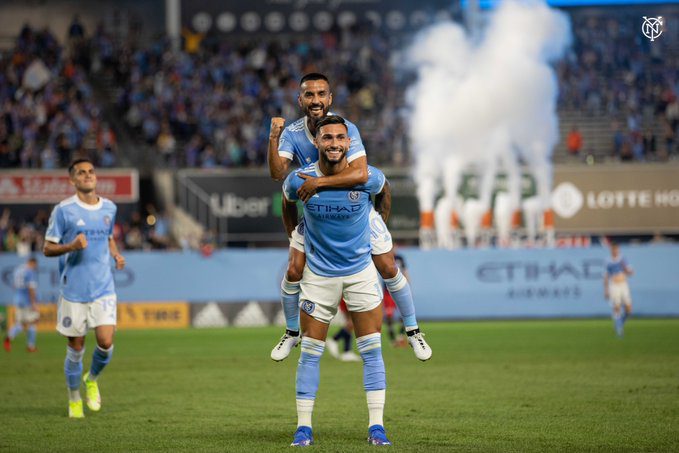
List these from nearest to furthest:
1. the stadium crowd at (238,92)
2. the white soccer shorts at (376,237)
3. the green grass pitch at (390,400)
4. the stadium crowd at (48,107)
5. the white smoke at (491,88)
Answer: the white soccer shorts at (376,237) < the green grass pitch at (390,400) < the stadium crowd at (48,107) < the stadium crowd at (238,92) < the white smoke at (491,88)

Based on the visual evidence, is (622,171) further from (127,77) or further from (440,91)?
(127,77)

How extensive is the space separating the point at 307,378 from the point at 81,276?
13.1ft

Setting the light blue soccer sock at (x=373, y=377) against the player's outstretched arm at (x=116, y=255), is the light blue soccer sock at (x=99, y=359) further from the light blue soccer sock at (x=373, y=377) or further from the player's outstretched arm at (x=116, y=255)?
the light blue soccer sock at (x=373, y=377)

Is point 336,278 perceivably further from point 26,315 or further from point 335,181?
point 26,315

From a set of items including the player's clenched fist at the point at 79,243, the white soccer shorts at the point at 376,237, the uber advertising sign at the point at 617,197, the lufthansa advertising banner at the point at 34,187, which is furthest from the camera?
the uber advertising sign at the point at 617,197

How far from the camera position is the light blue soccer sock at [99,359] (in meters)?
12.9

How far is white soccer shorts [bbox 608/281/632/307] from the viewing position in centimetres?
2670

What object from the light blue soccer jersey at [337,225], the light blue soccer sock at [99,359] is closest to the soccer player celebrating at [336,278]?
the light blue soccer jersey at [337,225]

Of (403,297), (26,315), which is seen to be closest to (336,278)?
(403,297)

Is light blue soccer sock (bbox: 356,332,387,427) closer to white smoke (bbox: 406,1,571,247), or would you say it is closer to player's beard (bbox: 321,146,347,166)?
player's beard (bbox: 321,146,347,166)

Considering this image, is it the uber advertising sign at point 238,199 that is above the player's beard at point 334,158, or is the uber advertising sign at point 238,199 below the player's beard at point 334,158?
below

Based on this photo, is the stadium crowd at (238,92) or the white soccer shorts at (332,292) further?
the stadium crowd at (238,92)

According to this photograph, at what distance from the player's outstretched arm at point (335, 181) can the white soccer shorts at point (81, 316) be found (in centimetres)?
413

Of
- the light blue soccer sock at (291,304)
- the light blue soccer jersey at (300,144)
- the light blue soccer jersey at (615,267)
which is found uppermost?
the light blue soccer jersey at (300,144)
